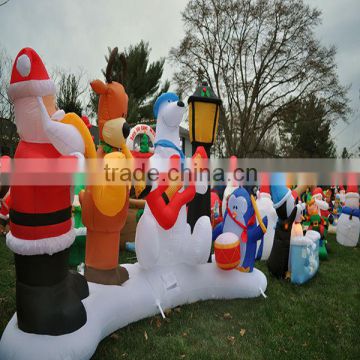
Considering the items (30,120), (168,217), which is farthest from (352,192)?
(30,120)

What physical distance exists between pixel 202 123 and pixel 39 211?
2271mm

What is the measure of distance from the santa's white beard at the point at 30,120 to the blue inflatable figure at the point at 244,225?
2540mm

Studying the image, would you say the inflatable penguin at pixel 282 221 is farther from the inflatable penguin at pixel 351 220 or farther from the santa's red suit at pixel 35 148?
the inflatable penguin at pixel 351 220

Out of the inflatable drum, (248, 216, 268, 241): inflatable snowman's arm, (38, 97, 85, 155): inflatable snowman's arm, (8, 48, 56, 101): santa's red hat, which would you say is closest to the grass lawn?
the inflatable drum

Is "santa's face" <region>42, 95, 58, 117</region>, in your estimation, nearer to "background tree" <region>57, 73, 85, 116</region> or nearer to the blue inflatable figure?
the blue inflatable figure

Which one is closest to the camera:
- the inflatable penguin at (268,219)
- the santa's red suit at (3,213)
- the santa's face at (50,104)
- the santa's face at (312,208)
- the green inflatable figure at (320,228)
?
the santa's face at (50,104)

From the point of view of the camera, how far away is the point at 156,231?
350 centimetres

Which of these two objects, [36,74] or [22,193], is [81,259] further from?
[36,74]

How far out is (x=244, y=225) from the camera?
4.31 m

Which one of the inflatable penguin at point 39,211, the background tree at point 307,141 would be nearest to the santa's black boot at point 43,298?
the inflatable penguin at point 39,211

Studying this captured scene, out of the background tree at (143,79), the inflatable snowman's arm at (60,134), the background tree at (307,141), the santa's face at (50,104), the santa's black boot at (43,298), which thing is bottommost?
the santa's black boot at (43,298)

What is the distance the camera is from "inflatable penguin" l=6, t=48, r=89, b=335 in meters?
2.52

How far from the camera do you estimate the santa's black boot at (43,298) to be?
2572mm

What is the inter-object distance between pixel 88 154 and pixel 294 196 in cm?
337
